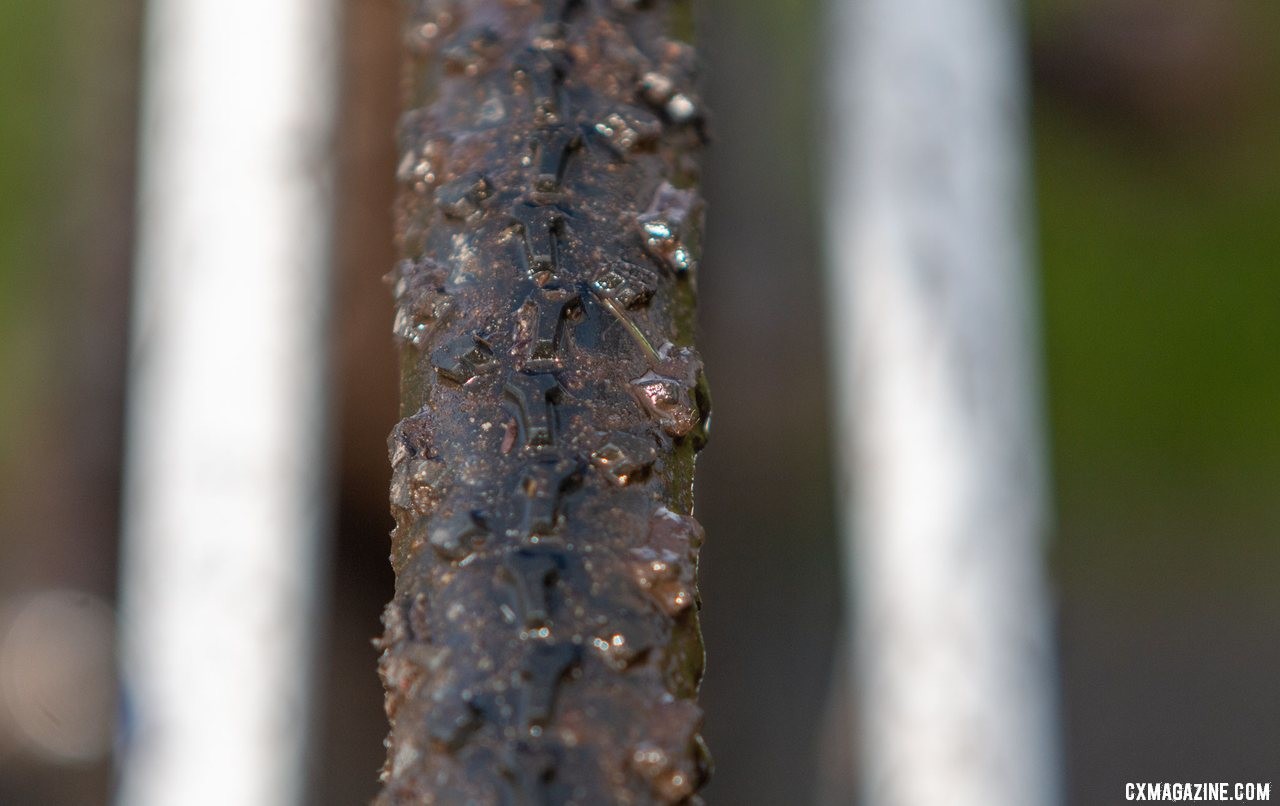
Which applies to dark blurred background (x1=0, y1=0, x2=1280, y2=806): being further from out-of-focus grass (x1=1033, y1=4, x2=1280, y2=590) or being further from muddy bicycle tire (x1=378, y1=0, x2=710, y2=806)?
muddy bicycle tire (x1=378, y1=0, x2=710, y2=806)

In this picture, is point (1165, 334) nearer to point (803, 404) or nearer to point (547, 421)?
point (803, 404)

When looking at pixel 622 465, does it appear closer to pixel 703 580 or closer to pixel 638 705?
pixel 638 705

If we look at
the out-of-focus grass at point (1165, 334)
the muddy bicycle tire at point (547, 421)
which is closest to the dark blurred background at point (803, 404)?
the out-of-focus grass at point (1165, 334)

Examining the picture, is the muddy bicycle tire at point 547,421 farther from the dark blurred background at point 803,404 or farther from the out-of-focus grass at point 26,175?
the out-of-focus grass at point 26,175

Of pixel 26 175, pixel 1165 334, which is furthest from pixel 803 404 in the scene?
pixel 26 175

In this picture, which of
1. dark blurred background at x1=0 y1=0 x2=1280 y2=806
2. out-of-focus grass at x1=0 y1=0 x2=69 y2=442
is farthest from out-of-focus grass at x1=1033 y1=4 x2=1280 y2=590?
out-of-focus grass at x1=0 y1=0 x2=69 y2=442

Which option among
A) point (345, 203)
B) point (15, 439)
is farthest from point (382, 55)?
point (15, 439)

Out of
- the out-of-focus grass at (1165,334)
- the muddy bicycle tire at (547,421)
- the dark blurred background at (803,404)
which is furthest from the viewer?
the out-of-focus grass at (1165,334)
